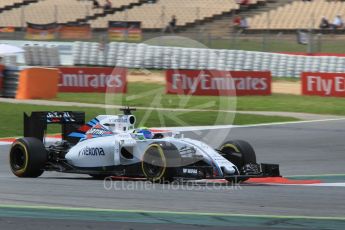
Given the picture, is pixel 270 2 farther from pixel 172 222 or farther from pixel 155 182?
pixel 172 222

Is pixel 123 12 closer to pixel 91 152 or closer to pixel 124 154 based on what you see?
pixel 91 152

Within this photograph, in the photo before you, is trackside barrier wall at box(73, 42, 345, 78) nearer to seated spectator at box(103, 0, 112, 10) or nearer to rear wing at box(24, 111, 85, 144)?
seated spectator at box(103, 0, 112, 10)

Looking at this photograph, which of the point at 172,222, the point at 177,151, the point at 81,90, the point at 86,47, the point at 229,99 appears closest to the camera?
the point at 172,222

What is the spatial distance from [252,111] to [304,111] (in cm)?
162

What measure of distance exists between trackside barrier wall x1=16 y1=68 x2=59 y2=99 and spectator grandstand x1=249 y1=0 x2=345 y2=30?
16.7 m

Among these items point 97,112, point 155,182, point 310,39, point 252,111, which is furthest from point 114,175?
point 310,39

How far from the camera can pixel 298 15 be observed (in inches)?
1687

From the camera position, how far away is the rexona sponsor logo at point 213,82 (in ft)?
93.8

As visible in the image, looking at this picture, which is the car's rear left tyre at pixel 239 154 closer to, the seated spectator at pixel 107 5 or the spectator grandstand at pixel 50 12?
the spectator grandstand at pixel 50 12

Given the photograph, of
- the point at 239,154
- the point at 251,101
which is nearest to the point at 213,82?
the point at 251,101

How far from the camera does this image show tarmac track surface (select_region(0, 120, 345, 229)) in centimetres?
745

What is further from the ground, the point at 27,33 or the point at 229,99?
the point at 27,33

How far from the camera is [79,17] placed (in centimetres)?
4778

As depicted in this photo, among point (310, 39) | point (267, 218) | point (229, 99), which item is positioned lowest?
point (267, 218)
